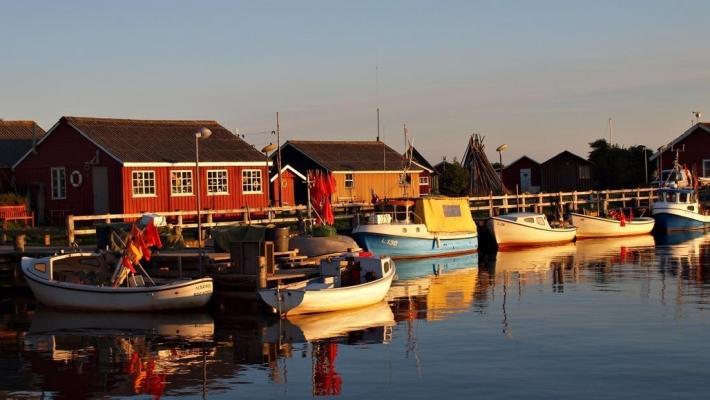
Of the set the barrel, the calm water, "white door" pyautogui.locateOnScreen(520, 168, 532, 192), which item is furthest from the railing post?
"white door" pyautogui.locateOnScreen(520, 168, 532, 192)

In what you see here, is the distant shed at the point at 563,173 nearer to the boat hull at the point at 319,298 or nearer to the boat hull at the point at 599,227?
the boat hull at the point at 599,227

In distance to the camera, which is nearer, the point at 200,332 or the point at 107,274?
the point at 200,332

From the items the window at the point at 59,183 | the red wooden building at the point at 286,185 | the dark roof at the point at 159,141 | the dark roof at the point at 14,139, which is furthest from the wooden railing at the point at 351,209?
the dark roof at the point at 14,139

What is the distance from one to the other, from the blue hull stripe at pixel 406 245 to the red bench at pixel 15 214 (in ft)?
53.3

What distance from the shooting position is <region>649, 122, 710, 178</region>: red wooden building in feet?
253

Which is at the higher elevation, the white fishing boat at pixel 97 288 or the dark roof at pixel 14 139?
the dark roof at pixel 14 139

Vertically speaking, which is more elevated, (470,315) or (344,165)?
(344,165)

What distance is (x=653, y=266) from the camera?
4116 centimetres

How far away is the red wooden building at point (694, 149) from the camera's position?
253 feet

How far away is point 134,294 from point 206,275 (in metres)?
2.91

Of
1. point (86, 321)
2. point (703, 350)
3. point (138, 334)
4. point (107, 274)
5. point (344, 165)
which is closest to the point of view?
point (703, 350)

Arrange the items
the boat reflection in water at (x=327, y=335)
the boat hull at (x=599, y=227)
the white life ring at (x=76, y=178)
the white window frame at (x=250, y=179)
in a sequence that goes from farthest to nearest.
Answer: the boat hull at (x=599, y=227), the white window frame at (x=250, y=179), the white life ring at (x=76, y=178), the boat reflection in water at (x=327, y=335)

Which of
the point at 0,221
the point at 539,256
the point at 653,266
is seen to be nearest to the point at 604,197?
the point at 539,256

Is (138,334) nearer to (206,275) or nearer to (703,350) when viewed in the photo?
(206,275)
